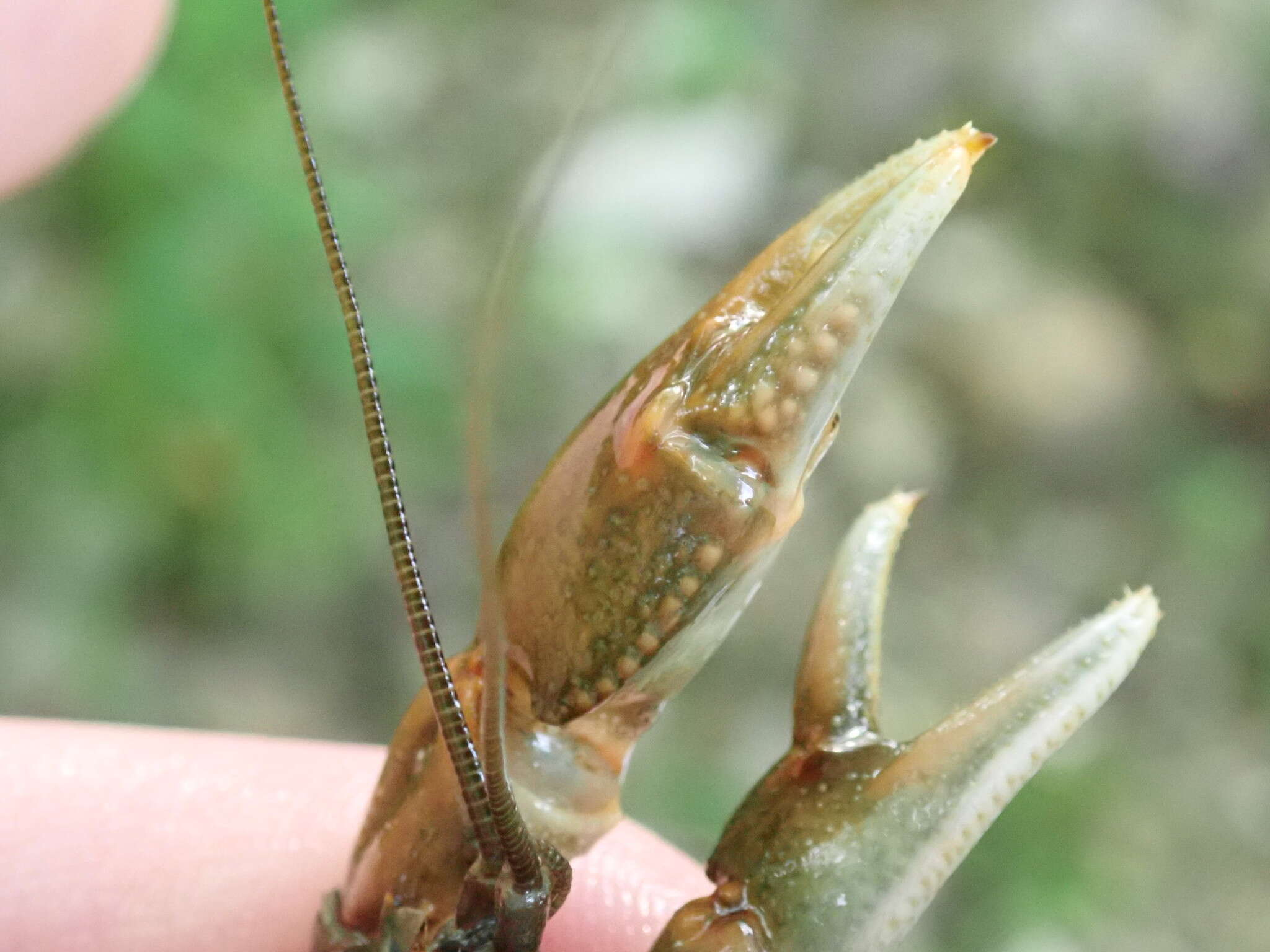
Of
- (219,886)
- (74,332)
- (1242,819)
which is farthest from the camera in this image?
(1242,819)

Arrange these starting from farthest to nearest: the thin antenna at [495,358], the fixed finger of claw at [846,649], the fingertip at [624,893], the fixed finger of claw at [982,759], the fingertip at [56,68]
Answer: the fingertip at [624,893] < the fingertip at [56,68] < the fixed finger of claw at [846,649] < the fixed finger of claw at [982,759] < the thin antenna at [495,358]

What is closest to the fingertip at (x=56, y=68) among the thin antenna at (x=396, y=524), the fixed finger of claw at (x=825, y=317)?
the thin antenna at (x=396, y=524)

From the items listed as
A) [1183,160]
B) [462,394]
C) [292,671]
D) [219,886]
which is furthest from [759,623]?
[462,394]

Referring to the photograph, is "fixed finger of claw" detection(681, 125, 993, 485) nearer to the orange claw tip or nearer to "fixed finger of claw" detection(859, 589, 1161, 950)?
the orange claw tip

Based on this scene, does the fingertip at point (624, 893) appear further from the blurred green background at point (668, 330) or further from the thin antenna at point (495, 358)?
the blurred green background at point (668, 330)

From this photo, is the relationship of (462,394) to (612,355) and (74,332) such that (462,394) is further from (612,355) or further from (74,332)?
(612,355)

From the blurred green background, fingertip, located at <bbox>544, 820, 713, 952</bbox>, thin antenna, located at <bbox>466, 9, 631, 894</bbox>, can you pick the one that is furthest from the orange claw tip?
the blurred green background

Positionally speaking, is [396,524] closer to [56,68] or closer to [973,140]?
[973,140]
